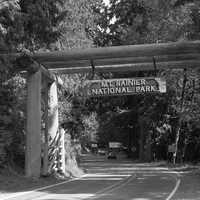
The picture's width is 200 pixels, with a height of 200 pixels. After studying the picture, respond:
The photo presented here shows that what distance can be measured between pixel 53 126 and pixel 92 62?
17.0 ft

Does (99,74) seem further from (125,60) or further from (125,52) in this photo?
(125,52)

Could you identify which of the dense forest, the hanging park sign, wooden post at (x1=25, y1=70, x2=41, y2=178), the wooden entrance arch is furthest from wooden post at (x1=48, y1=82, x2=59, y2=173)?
the hanging park sign

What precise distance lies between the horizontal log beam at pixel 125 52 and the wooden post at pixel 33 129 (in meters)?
1.41

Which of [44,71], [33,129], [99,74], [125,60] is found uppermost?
[99,74]

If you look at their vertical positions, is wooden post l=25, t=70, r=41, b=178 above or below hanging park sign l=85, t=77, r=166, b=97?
below

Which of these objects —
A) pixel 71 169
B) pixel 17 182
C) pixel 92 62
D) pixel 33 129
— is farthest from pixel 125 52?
pixel 71 169

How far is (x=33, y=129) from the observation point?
78.4ft

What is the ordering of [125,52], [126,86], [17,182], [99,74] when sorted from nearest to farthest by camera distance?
1. [17,182]
2. [125,52]
3. [126,86]
4. [99,74]

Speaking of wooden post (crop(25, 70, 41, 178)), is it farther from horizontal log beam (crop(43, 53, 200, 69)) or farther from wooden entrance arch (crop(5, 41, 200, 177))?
horizontal log beam (crop(43, 53, 200, 69))

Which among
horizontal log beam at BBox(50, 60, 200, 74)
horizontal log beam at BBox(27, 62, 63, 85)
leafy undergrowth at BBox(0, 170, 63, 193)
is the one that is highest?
horizontal log beam at BBox(50, 60, 200, 74)

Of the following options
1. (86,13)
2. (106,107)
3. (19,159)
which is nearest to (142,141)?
(106,107)

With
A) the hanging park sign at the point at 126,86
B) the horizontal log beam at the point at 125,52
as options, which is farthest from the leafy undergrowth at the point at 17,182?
the horizontal log beam at the point at 125,52

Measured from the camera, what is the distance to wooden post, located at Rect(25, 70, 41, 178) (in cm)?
2348

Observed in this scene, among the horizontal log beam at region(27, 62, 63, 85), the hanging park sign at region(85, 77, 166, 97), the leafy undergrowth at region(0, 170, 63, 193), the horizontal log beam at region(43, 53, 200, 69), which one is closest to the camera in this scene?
the leafy undergrowth at region(0, 170, 63, 193)
